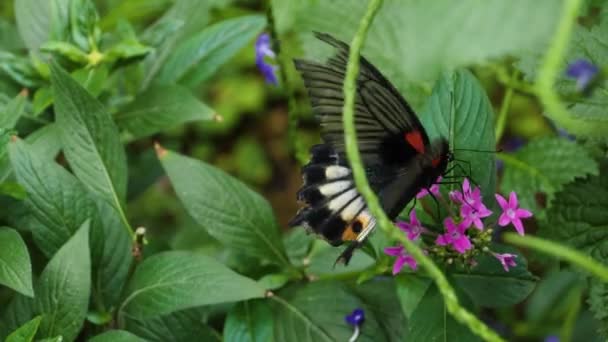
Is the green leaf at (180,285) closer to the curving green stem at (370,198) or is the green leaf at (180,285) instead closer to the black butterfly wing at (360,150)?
the black butterfly wing at (360,150)

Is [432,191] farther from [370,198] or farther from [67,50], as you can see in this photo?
[67,50]

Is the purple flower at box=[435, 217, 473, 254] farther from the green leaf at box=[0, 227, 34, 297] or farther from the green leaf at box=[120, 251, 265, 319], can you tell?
the green leaf at box=[0, 227, 34, 297]

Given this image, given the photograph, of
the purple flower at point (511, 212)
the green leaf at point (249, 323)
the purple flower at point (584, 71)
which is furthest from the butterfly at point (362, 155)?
the purple flower at point (584, 71)

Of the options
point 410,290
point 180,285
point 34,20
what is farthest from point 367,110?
point 34,20

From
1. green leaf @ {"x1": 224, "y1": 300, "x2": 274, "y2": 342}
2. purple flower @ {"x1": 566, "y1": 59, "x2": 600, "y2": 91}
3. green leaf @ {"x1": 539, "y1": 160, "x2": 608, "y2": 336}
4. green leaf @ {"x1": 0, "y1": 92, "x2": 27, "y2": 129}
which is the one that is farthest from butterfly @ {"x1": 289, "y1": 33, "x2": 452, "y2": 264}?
purple flower @ {"x1": 566, "y1": 59, "x2": 600, "y2": 91}

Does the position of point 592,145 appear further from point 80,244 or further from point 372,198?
point 80,244
